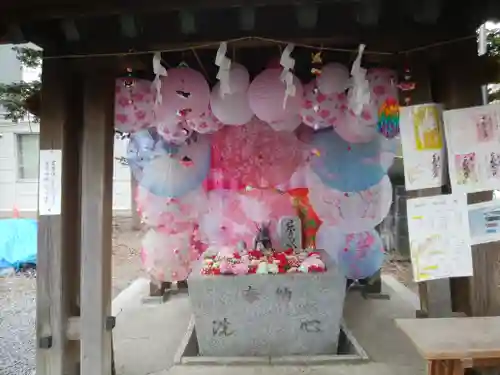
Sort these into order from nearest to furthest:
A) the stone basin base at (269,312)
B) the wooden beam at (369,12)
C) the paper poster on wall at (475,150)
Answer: the wooden beam at (369,12) < the paper poster on wall at (475,150) < the stone basin base at (269,312)

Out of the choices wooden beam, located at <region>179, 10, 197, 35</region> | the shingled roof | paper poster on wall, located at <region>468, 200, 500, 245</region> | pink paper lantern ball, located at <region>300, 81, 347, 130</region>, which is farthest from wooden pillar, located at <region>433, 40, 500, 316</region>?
wooden beam, located at <region>179, 10, 197, 35</region>

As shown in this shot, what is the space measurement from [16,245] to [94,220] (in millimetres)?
9445

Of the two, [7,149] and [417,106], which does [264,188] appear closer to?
[417,106]

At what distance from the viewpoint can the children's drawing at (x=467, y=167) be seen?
3.55 metres

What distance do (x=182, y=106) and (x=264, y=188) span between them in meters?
2.99

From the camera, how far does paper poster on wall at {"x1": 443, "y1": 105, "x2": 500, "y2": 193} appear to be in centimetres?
354

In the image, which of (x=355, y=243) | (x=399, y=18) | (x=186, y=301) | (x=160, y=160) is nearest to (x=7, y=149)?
(x=186, y=301)

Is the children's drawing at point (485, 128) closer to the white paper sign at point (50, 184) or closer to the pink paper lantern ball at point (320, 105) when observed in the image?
the pink paper lantern ball at point (320, 105)

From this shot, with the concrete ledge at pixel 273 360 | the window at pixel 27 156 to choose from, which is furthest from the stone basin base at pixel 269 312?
the window at pixel 27 156

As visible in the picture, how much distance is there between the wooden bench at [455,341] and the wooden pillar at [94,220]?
2.37m

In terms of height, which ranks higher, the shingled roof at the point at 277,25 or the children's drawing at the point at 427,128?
the shingled roof at the point at 277,25

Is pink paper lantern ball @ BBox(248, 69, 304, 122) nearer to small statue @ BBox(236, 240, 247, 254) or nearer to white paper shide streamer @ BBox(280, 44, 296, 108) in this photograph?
white paper shide streamer @ BBox(280, 44, 296, 108)

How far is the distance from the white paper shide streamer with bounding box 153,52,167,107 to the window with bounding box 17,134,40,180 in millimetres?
15123

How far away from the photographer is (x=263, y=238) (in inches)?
279
